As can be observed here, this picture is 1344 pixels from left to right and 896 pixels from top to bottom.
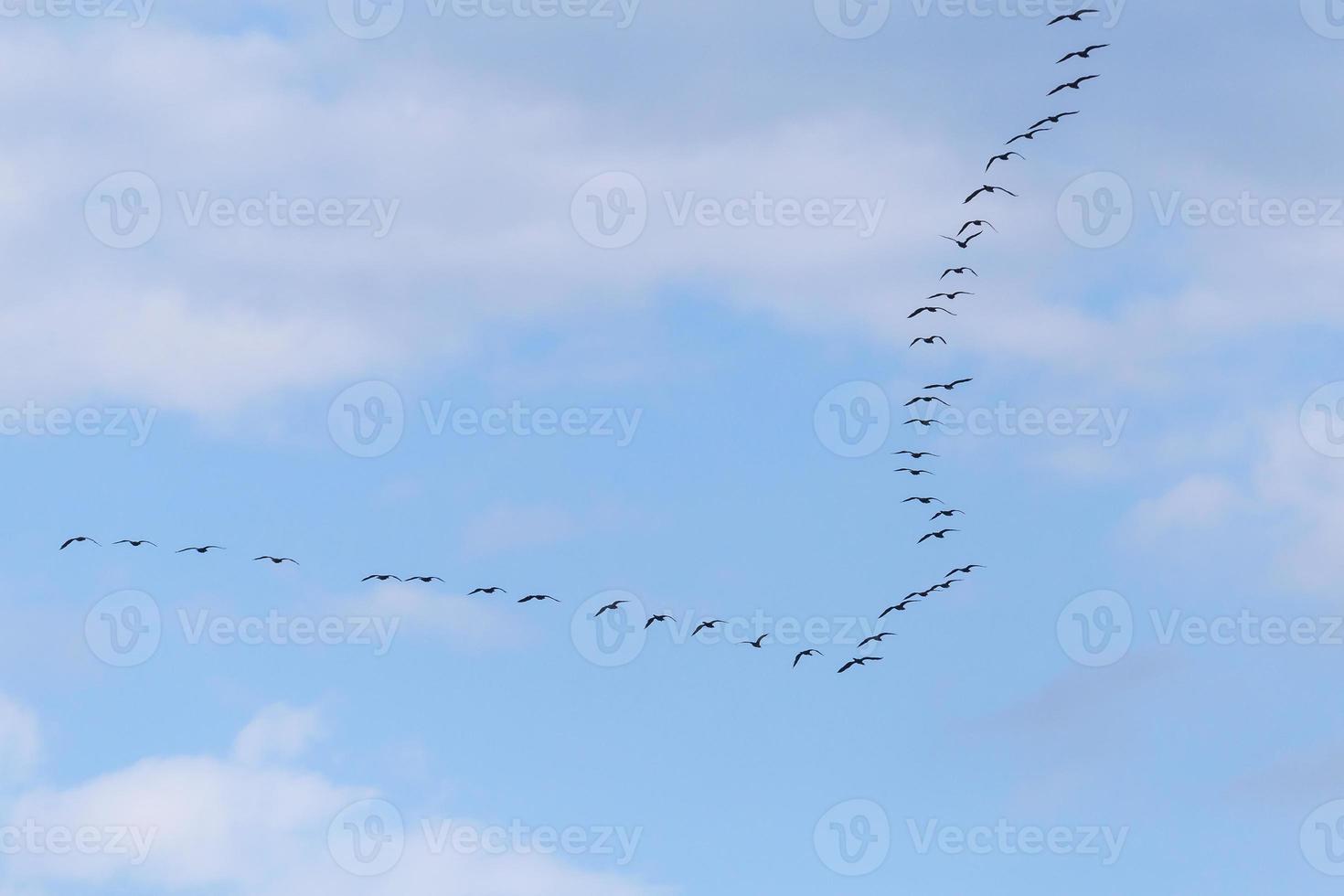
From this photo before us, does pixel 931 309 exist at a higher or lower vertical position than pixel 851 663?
higher

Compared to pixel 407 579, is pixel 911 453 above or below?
above

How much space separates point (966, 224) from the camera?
14000 cm

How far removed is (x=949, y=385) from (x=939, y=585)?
12194 mm

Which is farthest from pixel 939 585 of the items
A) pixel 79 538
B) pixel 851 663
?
pixel 79 538

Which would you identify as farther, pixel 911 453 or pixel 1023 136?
pixel 911 453

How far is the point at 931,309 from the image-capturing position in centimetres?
14425

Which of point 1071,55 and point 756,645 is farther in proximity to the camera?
point 756,645

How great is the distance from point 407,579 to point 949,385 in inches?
1275

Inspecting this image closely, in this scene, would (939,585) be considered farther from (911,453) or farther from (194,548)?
(194,548)

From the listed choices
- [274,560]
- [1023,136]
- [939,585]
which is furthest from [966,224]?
[274,560]

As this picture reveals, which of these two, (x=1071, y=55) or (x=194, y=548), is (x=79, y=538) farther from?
(x=1071, y=55)

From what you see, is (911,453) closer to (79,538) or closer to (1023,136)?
(1023,136)

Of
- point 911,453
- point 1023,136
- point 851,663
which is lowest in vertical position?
point 851,663

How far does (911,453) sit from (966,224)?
14.9 m
